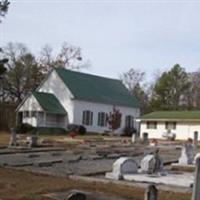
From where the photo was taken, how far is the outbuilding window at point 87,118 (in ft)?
213

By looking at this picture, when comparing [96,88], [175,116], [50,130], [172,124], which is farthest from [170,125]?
[50,130]

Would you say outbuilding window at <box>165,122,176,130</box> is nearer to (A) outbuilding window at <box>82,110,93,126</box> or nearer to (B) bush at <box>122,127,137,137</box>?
(B) bush at <box>122,127,137,137</box>

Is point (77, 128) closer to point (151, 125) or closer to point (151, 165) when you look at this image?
point (151, 125)

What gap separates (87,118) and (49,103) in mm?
5528

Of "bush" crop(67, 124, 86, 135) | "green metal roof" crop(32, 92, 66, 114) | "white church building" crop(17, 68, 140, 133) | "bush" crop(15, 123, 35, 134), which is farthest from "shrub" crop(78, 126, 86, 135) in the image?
"bush" crop(15, 123, 35, 134)

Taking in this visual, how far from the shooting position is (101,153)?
93.9 ft

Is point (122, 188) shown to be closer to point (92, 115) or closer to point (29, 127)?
point (29, 127)

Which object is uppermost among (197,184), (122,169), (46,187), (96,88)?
(96,88)

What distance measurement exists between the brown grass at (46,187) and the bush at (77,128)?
4408cm

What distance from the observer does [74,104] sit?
6347 cm

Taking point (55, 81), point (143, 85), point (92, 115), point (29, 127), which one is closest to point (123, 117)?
point (92, 115)

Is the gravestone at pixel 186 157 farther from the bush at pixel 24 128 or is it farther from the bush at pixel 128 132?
the bush at pixel 128 132

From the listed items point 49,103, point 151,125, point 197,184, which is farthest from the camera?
point 151,125

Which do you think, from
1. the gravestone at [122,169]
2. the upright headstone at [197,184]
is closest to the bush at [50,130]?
the gravestone at [122,169]
